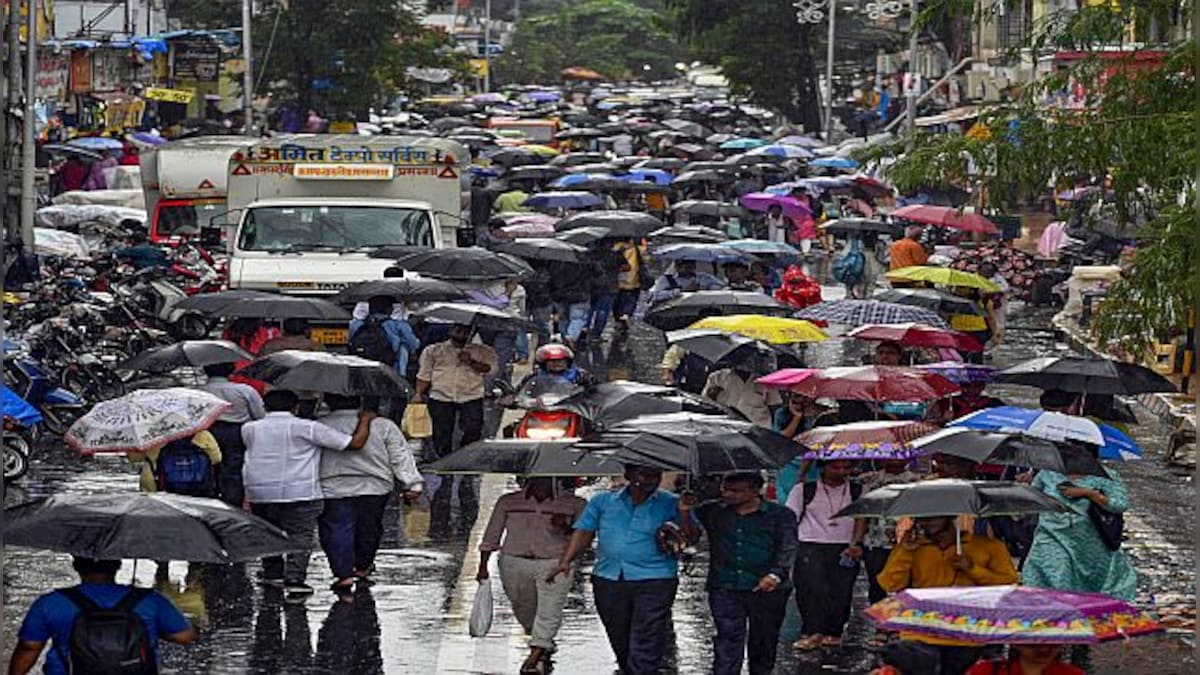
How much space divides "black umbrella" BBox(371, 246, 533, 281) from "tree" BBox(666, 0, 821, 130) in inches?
2213

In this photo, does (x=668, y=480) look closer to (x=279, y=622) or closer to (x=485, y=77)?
(x=279, y=622)

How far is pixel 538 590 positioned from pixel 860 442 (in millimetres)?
1802

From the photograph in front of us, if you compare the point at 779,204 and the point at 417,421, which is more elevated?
the point at 779,204

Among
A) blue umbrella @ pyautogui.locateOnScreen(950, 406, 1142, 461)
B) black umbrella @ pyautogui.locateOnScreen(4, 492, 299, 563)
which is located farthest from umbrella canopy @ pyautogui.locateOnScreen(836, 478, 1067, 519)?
black umbrella @ pyautogui.locateOnScreen(4, 492, 299, 563)

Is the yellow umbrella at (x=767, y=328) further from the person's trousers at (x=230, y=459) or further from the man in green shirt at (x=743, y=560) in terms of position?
the man in green shirt at (x=743, y=560)

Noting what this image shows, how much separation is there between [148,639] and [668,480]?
7566 mm

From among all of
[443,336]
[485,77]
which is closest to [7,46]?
[443,336]

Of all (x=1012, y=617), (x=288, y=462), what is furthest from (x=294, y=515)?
(x=1012, y=617)

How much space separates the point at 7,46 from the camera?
36469 mm

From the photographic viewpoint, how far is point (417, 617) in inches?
587

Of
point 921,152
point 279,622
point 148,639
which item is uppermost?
point 921,152

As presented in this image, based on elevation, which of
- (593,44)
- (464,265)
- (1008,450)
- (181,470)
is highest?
(593,44)

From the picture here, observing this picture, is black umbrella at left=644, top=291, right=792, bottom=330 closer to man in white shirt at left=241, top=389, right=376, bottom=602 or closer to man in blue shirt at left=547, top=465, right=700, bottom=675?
man in white shirt at left=241, top=389, right=376, bottom=602

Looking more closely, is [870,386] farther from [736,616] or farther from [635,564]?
[635,564]
